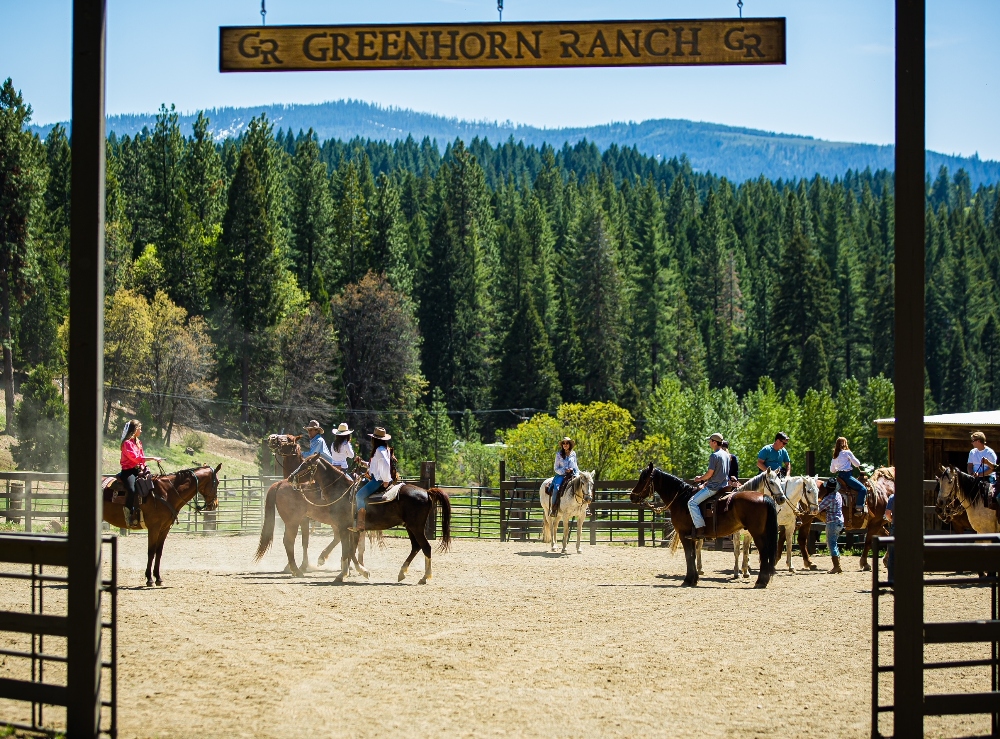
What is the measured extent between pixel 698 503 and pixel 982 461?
15.5 ft

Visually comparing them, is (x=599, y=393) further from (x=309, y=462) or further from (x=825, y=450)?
(x=309, y=462)

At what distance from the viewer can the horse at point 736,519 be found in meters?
16.8

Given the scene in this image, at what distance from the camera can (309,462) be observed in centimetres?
1723

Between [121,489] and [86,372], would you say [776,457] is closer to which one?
[121,489]

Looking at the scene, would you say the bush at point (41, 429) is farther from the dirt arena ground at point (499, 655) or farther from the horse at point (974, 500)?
the horse at point (974, 500)

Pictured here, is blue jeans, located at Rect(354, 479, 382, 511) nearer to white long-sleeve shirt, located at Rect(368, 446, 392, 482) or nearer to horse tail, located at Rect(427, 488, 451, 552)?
white long-sleeve shirt, located at Rect(368, 446, 392, 482)

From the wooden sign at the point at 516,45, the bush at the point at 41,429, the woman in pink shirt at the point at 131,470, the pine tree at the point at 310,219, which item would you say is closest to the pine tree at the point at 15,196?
the bush at the point at 41,429

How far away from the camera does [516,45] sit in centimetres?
870

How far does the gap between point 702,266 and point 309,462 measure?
93561mm

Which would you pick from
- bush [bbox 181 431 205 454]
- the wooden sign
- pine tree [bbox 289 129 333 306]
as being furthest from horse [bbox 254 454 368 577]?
pine tree [bbox 289 129 333 306]

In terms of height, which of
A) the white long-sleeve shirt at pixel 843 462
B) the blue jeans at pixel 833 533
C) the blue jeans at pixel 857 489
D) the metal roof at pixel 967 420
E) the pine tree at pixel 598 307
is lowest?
the blue jeans at pixel 833 533

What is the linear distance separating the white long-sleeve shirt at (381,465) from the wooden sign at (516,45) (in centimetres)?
866

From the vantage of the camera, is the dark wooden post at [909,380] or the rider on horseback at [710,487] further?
the rider on horseback at [710,487]

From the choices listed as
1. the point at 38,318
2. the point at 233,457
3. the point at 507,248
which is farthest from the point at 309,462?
the point at 507,248
